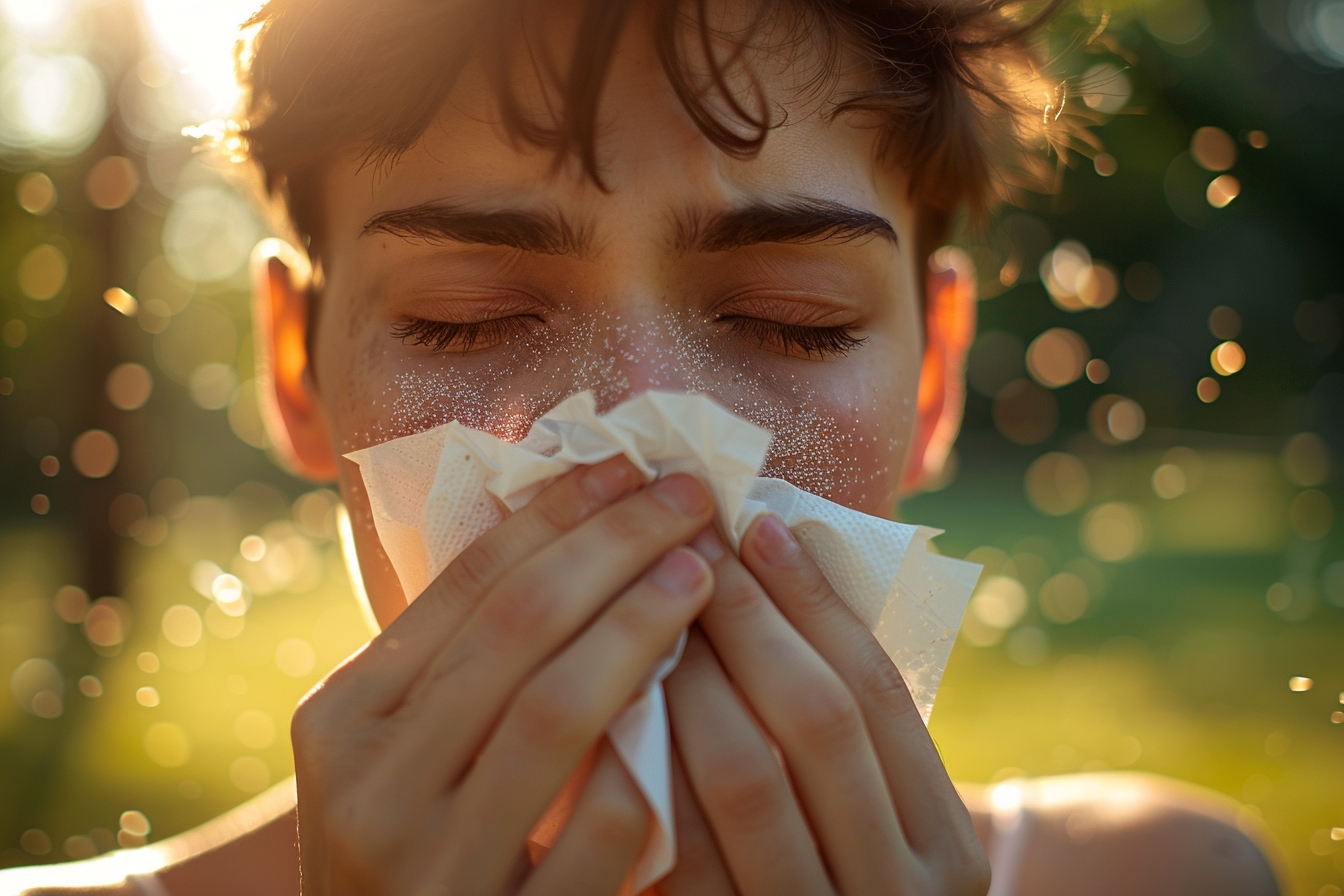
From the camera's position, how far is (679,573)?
1.13 m

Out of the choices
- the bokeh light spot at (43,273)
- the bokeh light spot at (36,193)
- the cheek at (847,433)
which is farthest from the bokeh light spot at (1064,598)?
the bokeh light spot at (36,193)

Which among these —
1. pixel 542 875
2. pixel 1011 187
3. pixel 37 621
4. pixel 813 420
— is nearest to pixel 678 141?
pixel 813 420

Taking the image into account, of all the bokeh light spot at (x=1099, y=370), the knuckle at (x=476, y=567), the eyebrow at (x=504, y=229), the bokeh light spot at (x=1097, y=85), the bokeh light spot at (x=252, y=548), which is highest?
the bokeh light spot at (x=1097, y=85)

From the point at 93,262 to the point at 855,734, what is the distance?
7.97 m

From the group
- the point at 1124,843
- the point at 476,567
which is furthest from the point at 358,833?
the point at 1124,843

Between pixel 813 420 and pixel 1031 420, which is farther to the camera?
pixel 1031 420

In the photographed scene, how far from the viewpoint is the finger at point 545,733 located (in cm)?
106

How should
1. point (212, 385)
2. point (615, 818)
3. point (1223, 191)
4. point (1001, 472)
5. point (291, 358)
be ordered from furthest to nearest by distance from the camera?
1. point (1001, 472)
2. point (212, 385)
3. point (1223, 191)
4. point (291, 358)
5. point (615, 818)

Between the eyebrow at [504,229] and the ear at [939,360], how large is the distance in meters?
1.01

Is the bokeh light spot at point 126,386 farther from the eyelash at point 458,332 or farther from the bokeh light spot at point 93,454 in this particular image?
the eyelash at point 458,332

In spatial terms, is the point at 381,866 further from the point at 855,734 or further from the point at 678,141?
the point at 678,141

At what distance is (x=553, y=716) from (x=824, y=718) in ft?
1.11

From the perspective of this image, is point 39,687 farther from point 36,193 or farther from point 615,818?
point 615,818

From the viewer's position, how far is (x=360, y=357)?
62.7 inches
